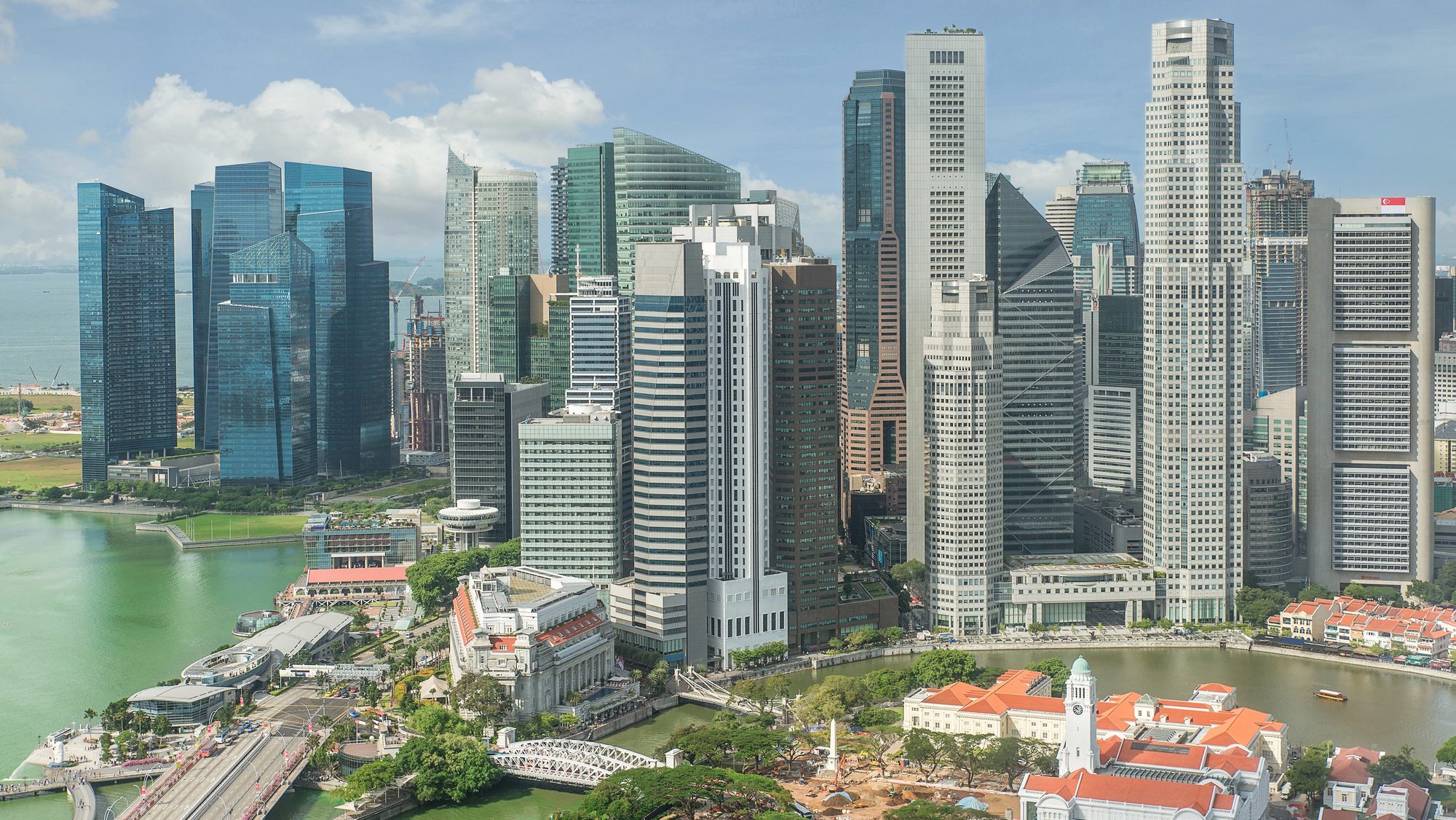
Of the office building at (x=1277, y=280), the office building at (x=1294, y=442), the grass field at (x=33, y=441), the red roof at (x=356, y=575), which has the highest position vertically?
the office building at (x=1277, y=280)

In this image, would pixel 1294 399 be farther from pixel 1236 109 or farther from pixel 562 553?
pixel 562 553

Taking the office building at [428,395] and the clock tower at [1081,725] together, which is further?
the office building at [428,395]

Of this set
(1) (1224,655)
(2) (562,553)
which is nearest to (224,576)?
(2) (562,553)

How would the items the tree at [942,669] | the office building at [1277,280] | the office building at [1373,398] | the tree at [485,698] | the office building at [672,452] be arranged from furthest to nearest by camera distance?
the office building at [1277,280] < the office building at [1373,398] < the office building at [672,452] < the tree at [942,669] < the tree at [485,698]

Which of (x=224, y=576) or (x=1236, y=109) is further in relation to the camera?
(x=224, y=576)

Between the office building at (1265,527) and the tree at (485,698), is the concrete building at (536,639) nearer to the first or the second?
the tree at (485,698)

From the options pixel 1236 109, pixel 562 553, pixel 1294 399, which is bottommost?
pixel 562 553

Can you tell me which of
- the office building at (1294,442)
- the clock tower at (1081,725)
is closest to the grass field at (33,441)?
the office building at (1294,442)

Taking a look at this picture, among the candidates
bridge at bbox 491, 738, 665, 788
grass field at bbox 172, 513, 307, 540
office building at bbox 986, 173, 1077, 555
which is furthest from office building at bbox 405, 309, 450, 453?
bridge at bbox 491, 738, 665, 788
